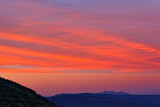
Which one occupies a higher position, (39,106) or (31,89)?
(31,89)

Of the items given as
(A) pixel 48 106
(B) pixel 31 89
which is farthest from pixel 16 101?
(B) pixel 31 89

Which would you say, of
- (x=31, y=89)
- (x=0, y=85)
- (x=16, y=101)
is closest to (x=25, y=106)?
(x=16, y=101)

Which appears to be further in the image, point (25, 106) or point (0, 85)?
point (0, 85)

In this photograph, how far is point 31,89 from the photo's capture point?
50844 mm

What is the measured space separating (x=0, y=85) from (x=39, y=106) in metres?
8.79

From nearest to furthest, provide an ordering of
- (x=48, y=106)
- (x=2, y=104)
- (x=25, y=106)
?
Answer: 1. (x=2, y=104)
2. (x=25, y=106)
3. (x=48, y=106)

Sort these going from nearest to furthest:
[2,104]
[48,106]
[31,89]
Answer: [2,104] < [48,106] < [31,89]

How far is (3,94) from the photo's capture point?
36.3 meters

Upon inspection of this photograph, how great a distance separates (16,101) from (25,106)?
6.39 feet

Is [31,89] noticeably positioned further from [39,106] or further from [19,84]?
[39,106]

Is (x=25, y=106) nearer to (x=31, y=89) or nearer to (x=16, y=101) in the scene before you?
(x=16, y=101)

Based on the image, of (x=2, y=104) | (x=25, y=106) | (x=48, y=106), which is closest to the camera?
(x=2, y=104)

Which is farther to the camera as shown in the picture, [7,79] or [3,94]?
[7,79]

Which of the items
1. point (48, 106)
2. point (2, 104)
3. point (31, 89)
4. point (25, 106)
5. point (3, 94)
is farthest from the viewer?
point (31, 89)
